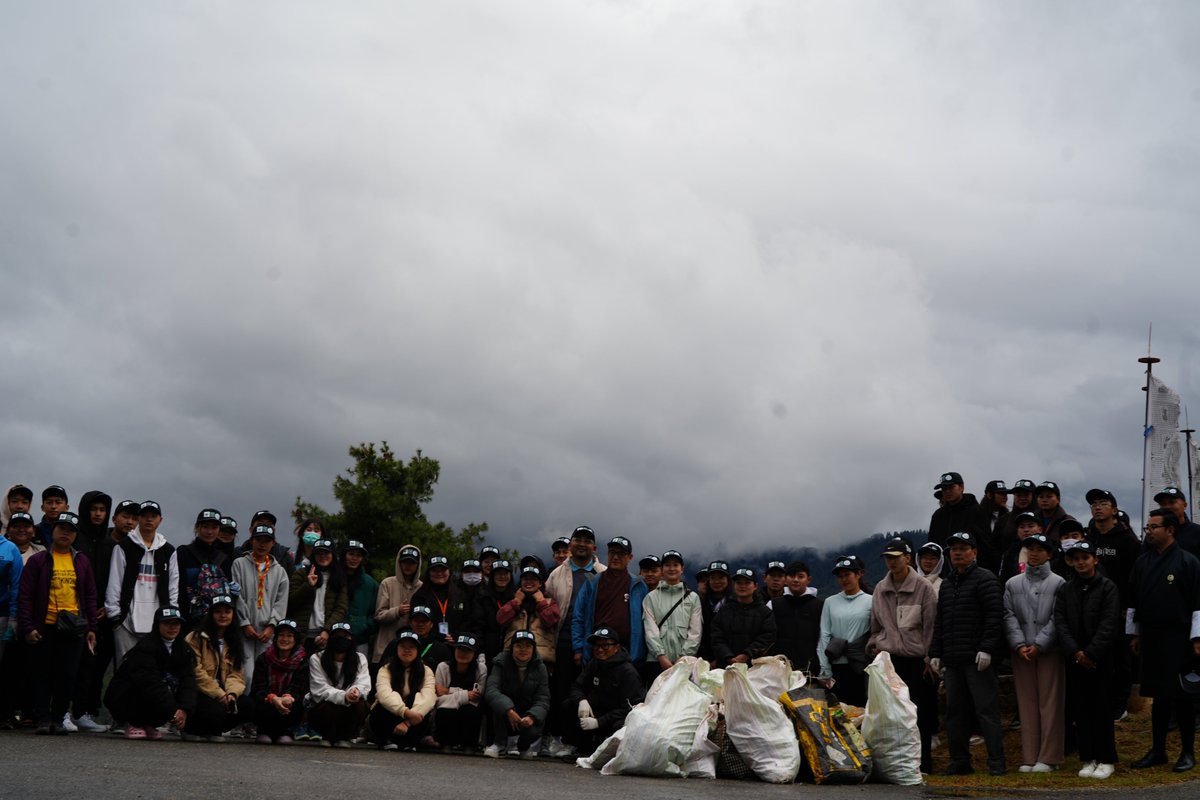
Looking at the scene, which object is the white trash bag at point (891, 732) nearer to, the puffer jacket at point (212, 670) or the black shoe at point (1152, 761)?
the black shoe at point (1152, 761)

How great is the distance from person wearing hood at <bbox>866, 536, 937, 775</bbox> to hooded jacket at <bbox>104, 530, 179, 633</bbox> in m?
7.30

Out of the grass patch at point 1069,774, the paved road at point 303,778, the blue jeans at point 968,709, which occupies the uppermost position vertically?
the blue jeans at point 968,709

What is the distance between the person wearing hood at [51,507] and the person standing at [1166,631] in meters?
10.6

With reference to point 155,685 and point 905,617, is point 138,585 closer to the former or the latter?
point 155,685

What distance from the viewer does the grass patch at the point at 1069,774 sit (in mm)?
9148

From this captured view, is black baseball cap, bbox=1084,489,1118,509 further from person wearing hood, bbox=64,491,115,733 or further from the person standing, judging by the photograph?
person wearing hood, bbox=64,491,115,733

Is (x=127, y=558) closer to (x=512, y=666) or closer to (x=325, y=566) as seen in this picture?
(x=325, y=566)

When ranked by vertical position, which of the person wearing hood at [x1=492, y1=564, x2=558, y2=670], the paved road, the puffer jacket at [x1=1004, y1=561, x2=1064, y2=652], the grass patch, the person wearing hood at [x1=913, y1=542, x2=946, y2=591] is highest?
the person wearing hood at [x1=913, y1=542, x2=946, y2=591]

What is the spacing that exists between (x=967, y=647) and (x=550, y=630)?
441 centimetres

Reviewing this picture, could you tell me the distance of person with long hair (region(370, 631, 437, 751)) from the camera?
11367 mm

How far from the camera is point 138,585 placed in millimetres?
11641

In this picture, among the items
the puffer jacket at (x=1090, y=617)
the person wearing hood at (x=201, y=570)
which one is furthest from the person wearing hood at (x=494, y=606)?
the puffer jacket at (x=1090, y=617)

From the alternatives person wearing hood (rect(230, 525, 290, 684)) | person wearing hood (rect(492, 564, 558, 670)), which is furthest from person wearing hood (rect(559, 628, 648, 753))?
person wearing hood (rect(230, 525, 290, 684))

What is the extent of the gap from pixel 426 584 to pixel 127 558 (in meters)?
3.18
